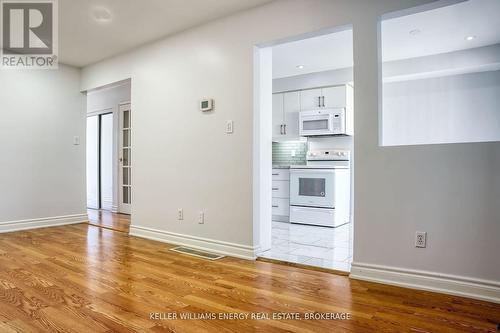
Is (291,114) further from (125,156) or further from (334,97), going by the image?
(125,156)

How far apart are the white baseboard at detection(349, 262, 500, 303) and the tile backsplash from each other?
3.57m

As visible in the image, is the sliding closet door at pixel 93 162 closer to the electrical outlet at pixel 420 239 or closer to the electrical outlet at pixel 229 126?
the electrical outlet at pixel 229 126

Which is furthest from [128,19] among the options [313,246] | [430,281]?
[430,281]

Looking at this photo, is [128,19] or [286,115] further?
[286,115]

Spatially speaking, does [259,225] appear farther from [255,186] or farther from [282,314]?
[282,314]

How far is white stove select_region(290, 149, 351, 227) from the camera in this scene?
480 cm

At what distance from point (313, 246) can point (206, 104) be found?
74.7 inches

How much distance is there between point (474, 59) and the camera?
14.1 ft

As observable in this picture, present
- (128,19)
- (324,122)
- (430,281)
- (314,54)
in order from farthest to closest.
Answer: (324,122) < (314,54) < (128,19) < (430,281)

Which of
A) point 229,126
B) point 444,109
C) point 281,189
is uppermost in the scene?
point 444,109

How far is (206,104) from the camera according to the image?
344 cm

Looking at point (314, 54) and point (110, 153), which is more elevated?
point (314, 54)

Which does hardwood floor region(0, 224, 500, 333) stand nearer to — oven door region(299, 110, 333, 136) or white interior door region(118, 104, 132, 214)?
oven door region(299, 110, 333, 136)

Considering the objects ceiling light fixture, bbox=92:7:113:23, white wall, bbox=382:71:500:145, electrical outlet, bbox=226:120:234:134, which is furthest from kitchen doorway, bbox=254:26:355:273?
ceiling light fixture, bbox=92:7:113:23
